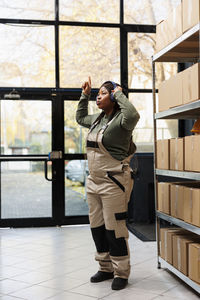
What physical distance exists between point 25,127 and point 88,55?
136 cm

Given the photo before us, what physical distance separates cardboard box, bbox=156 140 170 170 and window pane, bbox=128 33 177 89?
266cm

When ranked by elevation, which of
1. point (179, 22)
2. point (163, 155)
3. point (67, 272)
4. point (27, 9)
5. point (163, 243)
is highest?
point (27, 9)

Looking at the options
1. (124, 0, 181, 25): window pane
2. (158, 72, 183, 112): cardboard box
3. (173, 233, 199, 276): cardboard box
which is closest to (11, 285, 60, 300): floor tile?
(173, 233, 199, 276): cardboard box

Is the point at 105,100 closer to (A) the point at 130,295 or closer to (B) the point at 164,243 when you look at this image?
(B) the point at 164,243

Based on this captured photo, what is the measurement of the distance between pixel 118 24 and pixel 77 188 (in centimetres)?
244

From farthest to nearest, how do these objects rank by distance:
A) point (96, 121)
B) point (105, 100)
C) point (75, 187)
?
point (75, 187) → point (96, 121) → point (105, 100)

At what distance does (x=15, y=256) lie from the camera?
442 centimetres

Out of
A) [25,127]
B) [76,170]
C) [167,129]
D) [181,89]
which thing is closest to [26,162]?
[25,127]

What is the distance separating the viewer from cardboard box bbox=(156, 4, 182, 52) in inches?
131

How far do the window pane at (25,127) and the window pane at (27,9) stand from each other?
1191mm

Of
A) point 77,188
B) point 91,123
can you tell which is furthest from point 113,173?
point 77,188

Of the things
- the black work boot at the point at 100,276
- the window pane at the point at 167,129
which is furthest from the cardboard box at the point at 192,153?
the window pane at the point at 167,129

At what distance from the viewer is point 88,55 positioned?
6.20 metres

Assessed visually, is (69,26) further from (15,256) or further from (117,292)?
(117,292)
